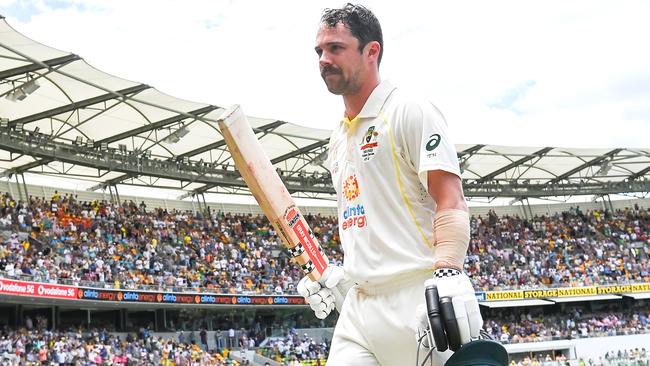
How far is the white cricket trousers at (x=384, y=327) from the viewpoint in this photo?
3.24m

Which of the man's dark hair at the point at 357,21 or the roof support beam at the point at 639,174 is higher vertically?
the roof support beam at the point at 639,174

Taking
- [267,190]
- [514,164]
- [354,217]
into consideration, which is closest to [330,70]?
[354,217]

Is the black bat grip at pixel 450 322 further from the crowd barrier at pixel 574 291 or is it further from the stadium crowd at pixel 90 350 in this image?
the crowd barrier at pixel 574 291

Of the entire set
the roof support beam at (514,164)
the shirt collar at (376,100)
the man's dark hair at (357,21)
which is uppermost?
the roof support beam at (514,164)

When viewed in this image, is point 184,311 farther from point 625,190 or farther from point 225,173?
point 625,190

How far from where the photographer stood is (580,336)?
34.1m

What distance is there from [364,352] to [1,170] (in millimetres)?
30504

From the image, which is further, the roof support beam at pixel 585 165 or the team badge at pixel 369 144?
the roof support beam at pixel 585 165

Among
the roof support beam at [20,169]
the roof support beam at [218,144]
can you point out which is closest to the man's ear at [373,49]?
the roof support beam at [218,144]

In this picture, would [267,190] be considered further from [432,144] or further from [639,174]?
[639,174]

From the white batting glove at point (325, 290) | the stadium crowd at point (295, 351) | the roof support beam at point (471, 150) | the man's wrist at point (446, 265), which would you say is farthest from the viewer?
the roof support beam at point (471, 150)

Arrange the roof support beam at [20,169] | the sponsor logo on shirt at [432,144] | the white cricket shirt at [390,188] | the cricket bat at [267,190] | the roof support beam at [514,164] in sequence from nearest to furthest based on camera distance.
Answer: the sponsor logo on shirt at [432,144], the white cricket shirt at [390,188], the cricket bat at [267,190], the roof support beam at [20,169], the roof support beam at [514,164]

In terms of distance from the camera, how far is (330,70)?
3.41 meters

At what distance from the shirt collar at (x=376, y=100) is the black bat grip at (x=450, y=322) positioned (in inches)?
41.0
